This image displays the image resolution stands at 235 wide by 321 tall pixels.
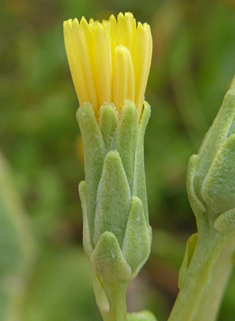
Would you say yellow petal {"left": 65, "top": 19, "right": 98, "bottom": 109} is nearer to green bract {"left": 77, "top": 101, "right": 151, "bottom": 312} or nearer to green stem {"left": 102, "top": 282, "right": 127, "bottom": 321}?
green bract {"left": 77, "top": 101, "right": 151, "bottom": 312}

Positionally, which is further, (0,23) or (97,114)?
(0,23)

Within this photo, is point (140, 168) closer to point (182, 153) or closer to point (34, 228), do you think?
point (34, 228)

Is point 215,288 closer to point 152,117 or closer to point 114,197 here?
point 114,197

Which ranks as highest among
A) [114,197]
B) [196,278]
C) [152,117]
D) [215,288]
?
[152,117]

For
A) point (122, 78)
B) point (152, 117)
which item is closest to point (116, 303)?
point (122, 78)

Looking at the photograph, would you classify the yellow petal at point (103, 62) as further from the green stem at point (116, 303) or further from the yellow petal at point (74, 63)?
the green stem at point (116, 303)

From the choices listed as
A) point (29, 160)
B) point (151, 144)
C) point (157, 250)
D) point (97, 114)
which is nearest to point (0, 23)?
point (29, 160)

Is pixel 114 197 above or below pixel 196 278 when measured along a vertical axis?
above
